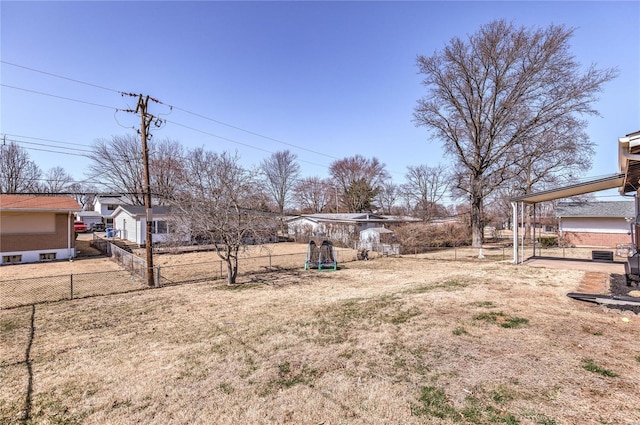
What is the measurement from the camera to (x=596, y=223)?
28.0 meters

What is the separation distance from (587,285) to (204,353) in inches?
470

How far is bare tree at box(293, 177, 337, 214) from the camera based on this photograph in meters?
53.1

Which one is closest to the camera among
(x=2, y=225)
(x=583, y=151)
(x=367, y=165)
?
(x=2, y=225)

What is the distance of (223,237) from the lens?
11742 mm

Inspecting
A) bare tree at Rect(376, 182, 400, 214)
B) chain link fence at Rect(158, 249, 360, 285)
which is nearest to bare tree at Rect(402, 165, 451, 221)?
bare tree at Rect(376, 182, 400, 214)

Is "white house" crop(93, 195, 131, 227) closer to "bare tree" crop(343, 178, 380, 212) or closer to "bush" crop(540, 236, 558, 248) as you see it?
"bare tree" crop(343, 178, 380, 212)

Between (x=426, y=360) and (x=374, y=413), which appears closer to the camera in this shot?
(x=374, y=413)

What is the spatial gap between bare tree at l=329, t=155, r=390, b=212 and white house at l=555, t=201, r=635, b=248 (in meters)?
23.8

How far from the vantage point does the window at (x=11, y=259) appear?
1683cm

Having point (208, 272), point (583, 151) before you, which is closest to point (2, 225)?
point (208, 272)

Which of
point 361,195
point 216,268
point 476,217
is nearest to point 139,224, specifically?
point 216,268

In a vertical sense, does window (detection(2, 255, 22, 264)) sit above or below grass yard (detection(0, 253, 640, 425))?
above

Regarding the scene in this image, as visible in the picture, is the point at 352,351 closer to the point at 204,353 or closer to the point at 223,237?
the point at 204,353

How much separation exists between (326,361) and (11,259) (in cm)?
2122
